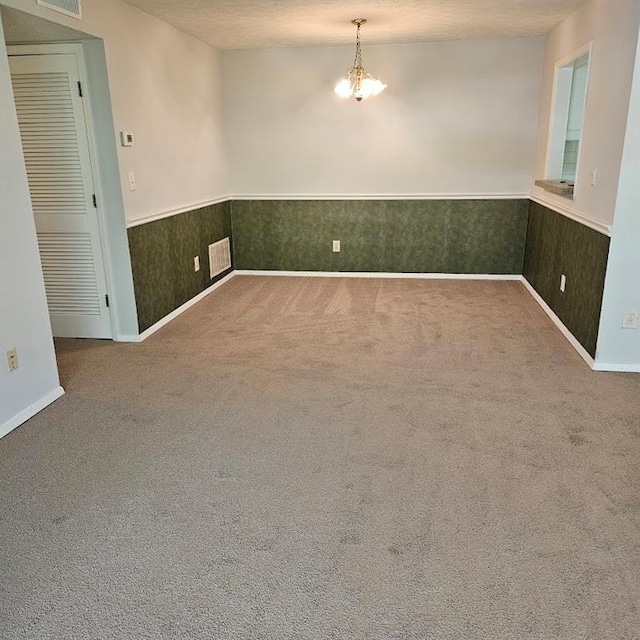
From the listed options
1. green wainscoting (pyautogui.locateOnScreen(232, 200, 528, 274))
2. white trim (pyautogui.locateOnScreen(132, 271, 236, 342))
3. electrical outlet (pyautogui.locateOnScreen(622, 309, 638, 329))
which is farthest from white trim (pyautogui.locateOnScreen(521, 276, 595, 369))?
white trim (pyautogui.locateOnScreen(132, 271, 236, 342))

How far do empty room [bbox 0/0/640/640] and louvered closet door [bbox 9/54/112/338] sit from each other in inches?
0.7

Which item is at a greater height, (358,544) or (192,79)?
(192,79)

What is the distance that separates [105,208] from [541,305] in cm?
366

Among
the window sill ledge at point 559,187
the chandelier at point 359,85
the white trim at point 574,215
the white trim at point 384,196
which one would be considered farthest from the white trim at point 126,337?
the window sill ledge at point 559,187

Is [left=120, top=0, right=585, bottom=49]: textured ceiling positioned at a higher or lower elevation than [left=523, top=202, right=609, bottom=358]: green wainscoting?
higher

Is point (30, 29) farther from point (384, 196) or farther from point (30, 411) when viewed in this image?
point (384, 196)

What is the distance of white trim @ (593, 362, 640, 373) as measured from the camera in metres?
3.47

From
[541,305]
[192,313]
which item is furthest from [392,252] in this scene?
[192,313]

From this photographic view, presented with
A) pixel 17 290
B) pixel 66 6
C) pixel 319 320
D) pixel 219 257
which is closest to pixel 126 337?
pixel 17 290

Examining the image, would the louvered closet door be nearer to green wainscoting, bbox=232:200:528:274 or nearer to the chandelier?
the chandelier

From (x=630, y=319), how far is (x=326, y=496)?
2337 mm

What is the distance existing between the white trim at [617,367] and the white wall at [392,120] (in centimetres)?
263

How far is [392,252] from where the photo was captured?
19.4 ft

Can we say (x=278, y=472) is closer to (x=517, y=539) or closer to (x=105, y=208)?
(x=517, y=539)
